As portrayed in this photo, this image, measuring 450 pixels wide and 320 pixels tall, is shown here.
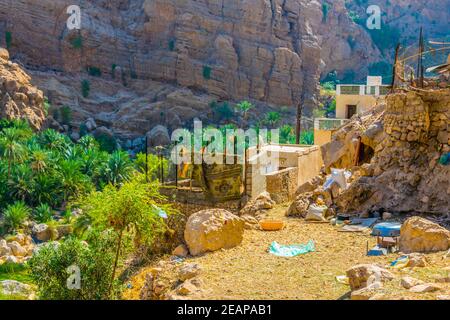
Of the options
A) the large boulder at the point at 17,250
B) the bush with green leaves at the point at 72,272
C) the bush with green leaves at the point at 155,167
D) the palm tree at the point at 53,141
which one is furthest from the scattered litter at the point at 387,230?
the palm tree at the point at 53,141

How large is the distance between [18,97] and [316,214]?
138ft

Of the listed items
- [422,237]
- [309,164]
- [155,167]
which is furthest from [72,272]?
[309,164]

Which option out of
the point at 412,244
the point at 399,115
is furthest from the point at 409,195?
the point at 412,244

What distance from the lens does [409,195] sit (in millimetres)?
16922

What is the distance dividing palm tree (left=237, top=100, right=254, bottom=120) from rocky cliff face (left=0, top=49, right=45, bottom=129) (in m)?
19.4

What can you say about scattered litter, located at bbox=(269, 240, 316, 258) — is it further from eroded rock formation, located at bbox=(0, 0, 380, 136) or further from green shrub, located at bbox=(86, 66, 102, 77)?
green shrub, located at bbox=(86, 66, 102, 77)

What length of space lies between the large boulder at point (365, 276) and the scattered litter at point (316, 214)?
20.7 feet

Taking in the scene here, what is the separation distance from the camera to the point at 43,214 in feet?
115

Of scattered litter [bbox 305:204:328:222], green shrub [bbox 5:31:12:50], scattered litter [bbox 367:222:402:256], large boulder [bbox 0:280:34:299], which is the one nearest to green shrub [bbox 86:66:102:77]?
green shrub [bbox 5:31:12:50]

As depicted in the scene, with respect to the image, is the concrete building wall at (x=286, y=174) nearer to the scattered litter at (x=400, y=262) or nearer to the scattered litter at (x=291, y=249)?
the scattered litter at (x=291, y=249)

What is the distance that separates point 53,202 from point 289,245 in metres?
25.8

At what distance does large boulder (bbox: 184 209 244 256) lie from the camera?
46.4 ft

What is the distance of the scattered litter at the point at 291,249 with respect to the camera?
13859 millimetres

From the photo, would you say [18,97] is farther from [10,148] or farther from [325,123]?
[325,123]
